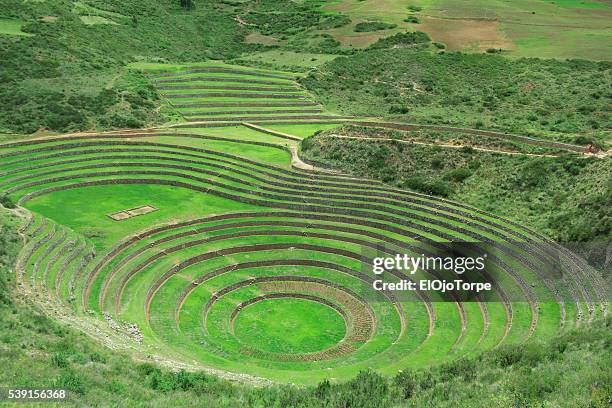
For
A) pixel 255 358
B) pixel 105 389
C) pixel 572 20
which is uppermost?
pixel 572 20

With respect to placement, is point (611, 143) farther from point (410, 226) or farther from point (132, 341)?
point (132, 341)

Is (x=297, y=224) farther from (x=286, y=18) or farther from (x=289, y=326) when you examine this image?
(x=286, y=18)

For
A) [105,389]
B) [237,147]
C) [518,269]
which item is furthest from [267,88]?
[105,389]

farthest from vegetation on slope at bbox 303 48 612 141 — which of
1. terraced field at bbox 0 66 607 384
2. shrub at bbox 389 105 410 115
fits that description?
terraced field at bbox 0 66 607 384

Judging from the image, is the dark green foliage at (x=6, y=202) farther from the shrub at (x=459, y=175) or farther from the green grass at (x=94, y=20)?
the green grass at (x=94, y=20)

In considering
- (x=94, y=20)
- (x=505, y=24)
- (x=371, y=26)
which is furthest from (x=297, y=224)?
(x=505, y=24)

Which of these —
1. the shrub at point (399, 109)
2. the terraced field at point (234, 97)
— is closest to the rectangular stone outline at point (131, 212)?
the terraced field at point (234, 97)
